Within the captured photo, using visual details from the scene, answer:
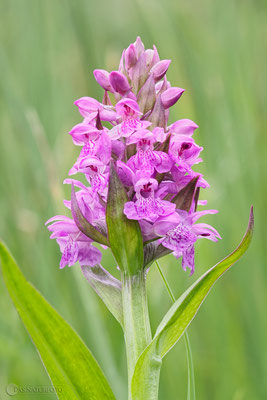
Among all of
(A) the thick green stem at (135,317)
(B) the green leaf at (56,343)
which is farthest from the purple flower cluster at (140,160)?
(B) the green leaf at (56,343)

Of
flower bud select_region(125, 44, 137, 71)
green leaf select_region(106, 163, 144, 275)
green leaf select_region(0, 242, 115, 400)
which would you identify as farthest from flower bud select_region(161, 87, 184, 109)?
green leaf select_region(0, 242, 115, 400)

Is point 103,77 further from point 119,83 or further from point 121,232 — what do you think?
point 121,232

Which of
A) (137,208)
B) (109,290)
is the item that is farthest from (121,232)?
(109,290)

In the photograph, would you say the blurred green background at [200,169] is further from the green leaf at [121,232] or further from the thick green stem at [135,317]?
the green leaf at [121,232]

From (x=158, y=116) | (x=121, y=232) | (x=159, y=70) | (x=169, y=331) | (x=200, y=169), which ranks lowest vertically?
(x=169, y=331)

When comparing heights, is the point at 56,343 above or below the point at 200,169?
below
